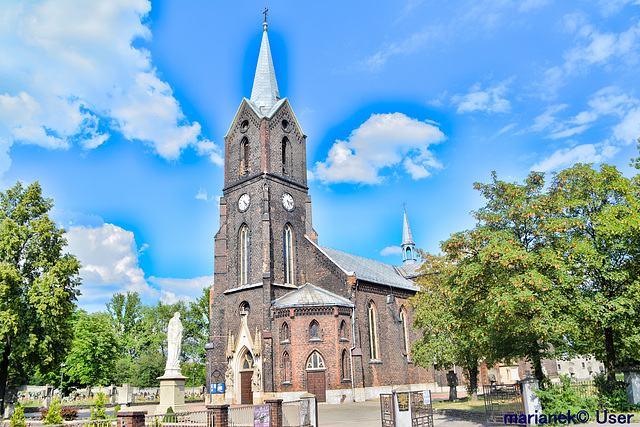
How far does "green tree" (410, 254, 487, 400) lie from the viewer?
19562mm

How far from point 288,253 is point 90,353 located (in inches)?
1111

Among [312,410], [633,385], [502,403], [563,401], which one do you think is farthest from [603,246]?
[312,410]

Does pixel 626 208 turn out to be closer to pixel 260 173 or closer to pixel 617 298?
pixel 617 298

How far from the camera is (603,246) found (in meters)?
18.7

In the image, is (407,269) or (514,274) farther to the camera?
(407,269)

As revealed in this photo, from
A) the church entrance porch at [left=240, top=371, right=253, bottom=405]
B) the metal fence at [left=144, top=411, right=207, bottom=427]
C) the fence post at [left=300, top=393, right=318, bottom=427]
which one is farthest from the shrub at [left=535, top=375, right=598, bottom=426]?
the church entrance porch at [left=240, top=371, right=253, bottom=405]

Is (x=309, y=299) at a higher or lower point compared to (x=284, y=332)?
higher

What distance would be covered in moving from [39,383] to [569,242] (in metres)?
79.6

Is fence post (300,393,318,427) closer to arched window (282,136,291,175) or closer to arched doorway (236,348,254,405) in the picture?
arched doorway (236,348,254,405)

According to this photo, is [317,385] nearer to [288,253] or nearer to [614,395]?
[288,253]

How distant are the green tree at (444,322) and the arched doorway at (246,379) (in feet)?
41.0

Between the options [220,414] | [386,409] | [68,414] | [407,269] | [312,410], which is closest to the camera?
[220,414]

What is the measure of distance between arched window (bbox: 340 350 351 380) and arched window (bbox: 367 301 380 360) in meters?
4.16

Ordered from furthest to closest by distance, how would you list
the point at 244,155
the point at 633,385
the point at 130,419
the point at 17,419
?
the point at 244,155 < the point at 633,385 < the point at 17,419 < the point at 130,419
